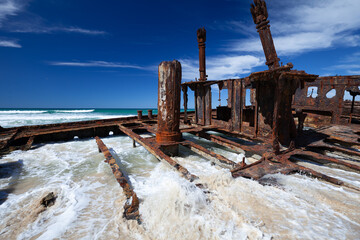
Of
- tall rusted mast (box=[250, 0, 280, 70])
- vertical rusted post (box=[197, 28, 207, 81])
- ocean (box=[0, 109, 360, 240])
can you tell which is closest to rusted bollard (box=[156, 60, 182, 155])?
ocean (box=[0, 109, 360, 240])

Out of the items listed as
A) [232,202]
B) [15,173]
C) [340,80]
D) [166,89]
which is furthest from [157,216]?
[340,80]

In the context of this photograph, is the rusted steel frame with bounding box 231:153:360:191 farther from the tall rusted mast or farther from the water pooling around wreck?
the tall rusted mast

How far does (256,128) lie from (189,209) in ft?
13.3

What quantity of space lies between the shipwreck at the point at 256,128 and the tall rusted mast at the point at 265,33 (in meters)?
0.01

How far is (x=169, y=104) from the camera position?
4512 millimetres

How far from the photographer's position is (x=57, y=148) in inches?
239

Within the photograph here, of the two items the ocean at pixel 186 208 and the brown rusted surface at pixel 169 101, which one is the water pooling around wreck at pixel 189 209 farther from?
the brown rusted surface at pixel 169 101

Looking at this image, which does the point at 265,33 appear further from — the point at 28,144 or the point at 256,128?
the point at 28,144

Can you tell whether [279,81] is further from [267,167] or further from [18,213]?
[18,213]

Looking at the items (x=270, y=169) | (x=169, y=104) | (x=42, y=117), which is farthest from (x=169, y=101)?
(x=42, y=117)

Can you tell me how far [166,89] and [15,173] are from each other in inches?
166

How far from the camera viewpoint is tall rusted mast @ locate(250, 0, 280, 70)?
679cm

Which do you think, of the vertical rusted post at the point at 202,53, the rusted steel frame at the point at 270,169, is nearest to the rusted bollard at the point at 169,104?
the rusted steel frame at the point at 270,169

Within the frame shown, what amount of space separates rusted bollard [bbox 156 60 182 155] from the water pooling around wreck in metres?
1.27
